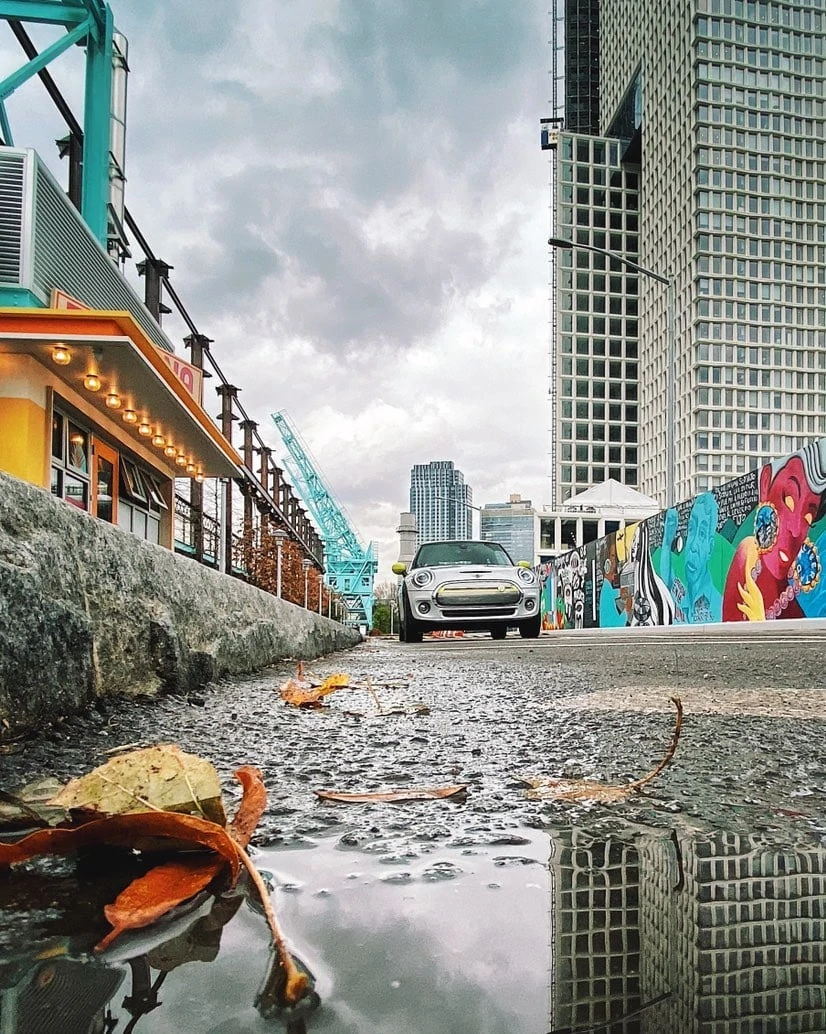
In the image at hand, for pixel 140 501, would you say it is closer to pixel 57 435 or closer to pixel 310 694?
pixel 57 435

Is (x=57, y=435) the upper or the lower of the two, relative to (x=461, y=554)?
upper

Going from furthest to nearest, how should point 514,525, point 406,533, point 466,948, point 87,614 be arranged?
1. point 514,525
2. point 406,533
3. point 87,614
4. point 466,948

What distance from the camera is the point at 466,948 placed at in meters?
0.57

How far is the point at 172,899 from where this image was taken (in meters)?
0.66

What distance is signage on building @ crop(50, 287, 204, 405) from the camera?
8.75 m

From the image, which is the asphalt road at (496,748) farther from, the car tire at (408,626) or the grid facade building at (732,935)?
the car tire at (408,626)

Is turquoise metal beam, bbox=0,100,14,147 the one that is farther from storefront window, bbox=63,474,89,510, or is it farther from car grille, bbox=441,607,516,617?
car grille, bbox=441,607,516,617

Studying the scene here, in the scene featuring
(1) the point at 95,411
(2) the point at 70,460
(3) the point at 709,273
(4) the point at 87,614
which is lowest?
(4) the point at 87,614

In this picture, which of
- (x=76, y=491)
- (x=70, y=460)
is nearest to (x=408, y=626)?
(x=76, y=491)

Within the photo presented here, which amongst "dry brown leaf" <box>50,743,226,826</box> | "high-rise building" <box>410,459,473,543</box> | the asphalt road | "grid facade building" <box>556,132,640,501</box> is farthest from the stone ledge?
"high-rise building" <box>410,459,473,543</box>

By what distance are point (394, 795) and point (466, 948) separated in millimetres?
525

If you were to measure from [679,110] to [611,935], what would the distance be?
82.9 meters

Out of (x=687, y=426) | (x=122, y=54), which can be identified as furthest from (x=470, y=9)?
(x=122, y=54)

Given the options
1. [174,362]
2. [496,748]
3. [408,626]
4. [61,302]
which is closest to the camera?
[496,748]
